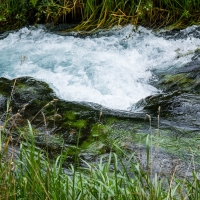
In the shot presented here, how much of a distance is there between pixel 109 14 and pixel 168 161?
5.05 m

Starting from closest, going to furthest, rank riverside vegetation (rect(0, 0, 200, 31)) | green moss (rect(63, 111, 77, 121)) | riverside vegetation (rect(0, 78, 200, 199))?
riverside vegetation (rect(0, 78, 200, 199)) → green moss (rect(63, 111, 77, 121)) → riverside vegetation (rect(0, 0, 200, 31))

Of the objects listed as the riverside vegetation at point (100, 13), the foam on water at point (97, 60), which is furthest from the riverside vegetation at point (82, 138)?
the foam on water at point (97, 60)

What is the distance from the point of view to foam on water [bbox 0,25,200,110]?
20.4ft

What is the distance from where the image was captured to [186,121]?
5.00 meters

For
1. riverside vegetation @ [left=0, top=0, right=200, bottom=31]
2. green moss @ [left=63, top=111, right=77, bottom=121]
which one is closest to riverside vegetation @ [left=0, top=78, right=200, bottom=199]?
green moss @ [left=63, top=111, right=77, bottom=121]

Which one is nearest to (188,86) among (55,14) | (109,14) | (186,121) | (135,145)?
(186,121)

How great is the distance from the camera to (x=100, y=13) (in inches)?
342

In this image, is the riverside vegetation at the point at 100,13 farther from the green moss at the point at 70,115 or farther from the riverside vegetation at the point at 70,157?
the green moss at the point at 70,115

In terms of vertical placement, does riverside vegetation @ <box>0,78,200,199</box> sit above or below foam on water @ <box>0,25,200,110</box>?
above

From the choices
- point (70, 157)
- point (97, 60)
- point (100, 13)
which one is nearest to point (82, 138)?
point (70, 157)

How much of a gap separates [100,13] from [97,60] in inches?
71.9

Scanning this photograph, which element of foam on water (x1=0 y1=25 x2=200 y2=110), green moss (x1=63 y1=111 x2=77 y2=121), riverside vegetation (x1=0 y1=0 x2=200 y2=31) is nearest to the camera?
green moss (x1=63 y1=111 x2=77 y2=121)

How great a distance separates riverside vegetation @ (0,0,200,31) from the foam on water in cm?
31

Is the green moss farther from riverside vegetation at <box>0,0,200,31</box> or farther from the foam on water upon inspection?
riverside vegetation at <box>0,0,200,31</box>
